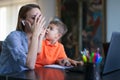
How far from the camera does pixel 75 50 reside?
12.8ft

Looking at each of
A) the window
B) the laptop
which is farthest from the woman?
the window

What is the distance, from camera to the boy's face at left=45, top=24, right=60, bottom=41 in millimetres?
1890

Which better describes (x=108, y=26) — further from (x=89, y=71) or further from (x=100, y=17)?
(x=89, y=71)

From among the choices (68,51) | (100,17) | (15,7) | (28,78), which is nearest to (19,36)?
(28,78)

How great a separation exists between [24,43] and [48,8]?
2.91 metres

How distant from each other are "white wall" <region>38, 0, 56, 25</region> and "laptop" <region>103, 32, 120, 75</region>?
299 cm

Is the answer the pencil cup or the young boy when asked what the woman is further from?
the pencil cup

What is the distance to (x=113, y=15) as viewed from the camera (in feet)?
11.5

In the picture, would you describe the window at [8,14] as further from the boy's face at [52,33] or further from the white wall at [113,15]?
the boy's face at [52,33]

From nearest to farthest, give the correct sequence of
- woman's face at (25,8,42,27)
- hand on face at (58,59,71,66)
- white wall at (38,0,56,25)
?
woman's face at (25,8,42,27), hand on face at (58,59,71,66), white wall at (38,0,56,25)

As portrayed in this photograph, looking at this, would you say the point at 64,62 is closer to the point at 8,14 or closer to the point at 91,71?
the point at 91,71

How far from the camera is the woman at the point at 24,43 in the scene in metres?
1.48

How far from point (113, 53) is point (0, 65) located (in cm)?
74

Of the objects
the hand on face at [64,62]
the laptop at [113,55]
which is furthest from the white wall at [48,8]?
the laptop at [113,55]
